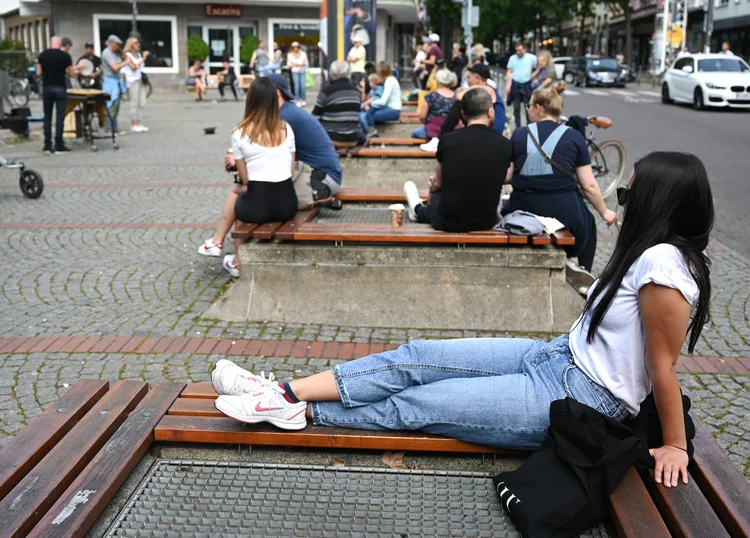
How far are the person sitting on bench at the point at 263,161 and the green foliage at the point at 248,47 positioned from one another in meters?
33.4

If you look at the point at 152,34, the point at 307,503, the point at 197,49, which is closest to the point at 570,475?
the point at 307,503

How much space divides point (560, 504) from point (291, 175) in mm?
4470

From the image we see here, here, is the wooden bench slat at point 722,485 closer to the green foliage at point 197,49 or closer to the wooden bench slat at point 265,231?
the wooden bench slat at point 265,231

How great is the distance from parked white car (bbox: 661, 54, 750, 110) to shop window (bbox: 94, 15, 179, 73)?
22361 mm

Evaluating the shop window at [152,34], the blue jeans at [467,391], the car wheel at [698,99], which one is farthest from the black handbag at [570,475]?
the shop window at [152,34]

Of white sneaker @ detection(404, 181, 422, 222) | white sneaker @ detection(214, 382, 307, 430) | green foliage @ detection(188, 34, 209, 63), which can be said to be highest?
green foliage @ detection(188, 34, 209, 63)

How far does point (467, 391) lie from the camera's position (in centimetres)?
294

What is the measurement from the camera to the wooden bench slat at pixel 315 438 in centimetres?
293

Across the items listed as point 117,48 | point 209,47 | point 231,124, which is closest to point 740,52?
point 209,47

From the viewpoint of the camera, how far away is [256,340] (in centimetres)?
556

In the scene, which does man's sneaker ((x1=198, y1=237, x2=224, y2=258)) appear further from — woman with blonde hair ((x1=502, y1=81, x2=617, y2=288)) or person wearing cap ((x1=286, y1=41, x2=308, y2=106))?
person wearing cap ((x1=286, y1=41, x2=308, y2=106))

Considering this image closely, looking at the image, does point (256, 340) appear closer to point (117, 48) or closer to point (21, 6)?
point (117, 48)

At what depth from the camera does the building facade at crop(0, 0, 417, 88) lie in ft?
127

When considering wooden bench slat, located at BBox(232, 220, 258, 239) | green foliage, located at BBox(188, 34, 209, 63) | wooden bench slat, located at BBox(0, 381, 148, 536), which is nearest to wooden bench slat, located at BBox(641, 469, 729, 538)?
wooden bench slat, located at BBox(0, 381, 148, 536)
